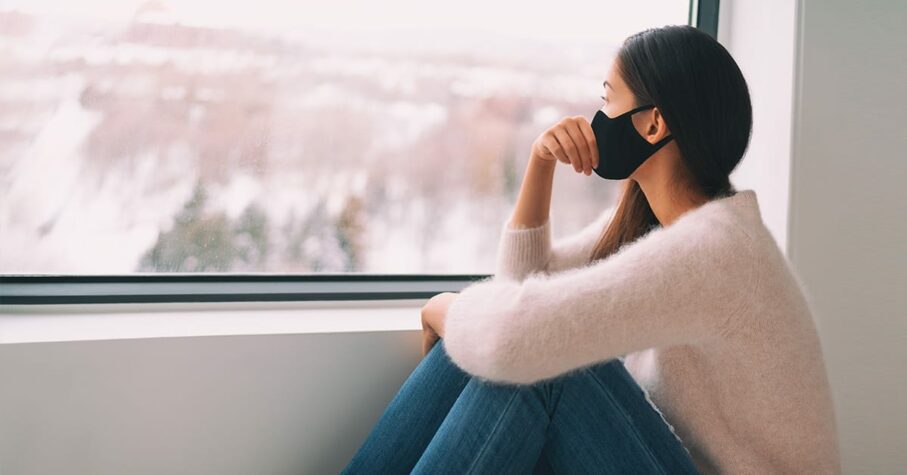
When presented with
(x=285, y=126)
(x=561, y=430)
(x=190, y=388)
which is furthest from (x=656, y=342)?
(x=285, y=126)

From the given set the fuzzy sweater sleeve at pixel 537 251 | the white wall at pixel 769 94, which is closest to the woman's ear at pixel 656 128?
the fuzzy sweater sleeve at pixel 537 251

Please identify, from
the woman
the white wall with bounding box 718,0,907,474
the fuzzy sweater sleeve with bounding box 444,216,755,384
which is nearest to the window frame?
the woman

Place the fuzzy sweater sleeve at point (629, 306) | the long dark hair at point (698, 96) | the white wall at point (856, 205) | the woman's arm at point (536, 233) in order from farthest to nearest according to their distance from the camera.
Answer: the white wall at point (856, 205) < the woman's arm at point (536, 233) < the long dark hair at point (698, 96) < the fuzzy sweater sleeve at point (629, 306)

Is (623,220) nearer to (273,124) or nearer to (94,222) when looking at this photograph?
(273,124)

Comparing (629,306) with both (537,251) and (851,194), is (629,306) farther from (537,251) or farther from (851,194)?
(851,194)

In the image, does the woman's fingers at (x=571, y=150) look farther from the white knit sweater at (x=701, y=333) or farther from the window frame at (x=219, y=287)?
the window frame at (x=219, y=287)

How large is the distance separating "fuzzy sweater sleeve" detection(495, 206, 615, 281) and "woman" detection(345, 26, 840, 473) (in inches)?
8.4

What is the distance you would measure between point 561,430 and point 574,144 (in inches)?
18.7

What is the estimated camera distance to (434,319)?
1110mm

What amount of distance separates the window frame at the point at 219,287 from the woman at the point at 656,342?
15.4 inches

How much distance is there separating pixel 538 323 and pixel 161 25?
0.98 m

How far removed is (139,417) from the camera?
1.09m

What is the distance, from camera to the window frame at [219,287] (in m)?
1.23

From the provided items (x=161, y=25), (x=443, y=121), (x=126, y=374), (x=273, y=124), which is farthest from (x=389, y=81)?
(x=126, y=374)
